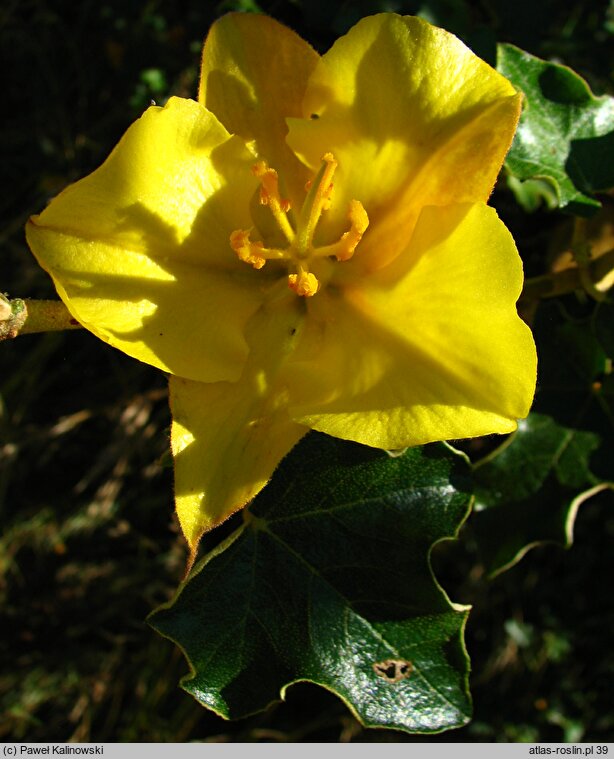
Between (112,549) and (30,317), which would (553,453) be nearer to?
(30,317)

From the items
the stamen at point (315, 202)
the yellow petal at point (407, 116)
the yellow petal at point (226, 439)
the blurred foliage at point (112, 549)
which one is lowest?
the blurred foliage at point (112, 549)

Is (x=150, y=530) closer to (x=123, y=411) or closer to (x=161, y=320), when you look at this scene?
(x=123, y=411)

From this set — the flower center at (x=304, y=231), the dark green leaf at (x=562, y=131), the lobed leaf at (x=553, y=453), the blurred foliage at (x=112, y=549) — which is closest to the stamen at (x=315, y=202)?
the flower center at (x=304, y=231)

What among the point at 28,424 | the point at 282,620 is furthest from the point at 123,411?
the point at 282,620

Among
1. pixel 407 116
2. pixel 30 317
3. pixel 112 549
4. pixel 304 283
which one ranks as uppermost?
pixel 407 116

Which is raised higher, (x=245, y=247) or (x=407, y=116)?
(x=407, y=116)

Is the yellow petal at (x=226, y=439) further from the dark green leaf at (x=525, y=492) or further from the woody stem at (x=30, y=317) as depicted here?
the dark green leaf at (x=525, y=492)

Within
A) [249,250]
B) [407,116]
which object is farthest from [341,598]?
[407,116]
